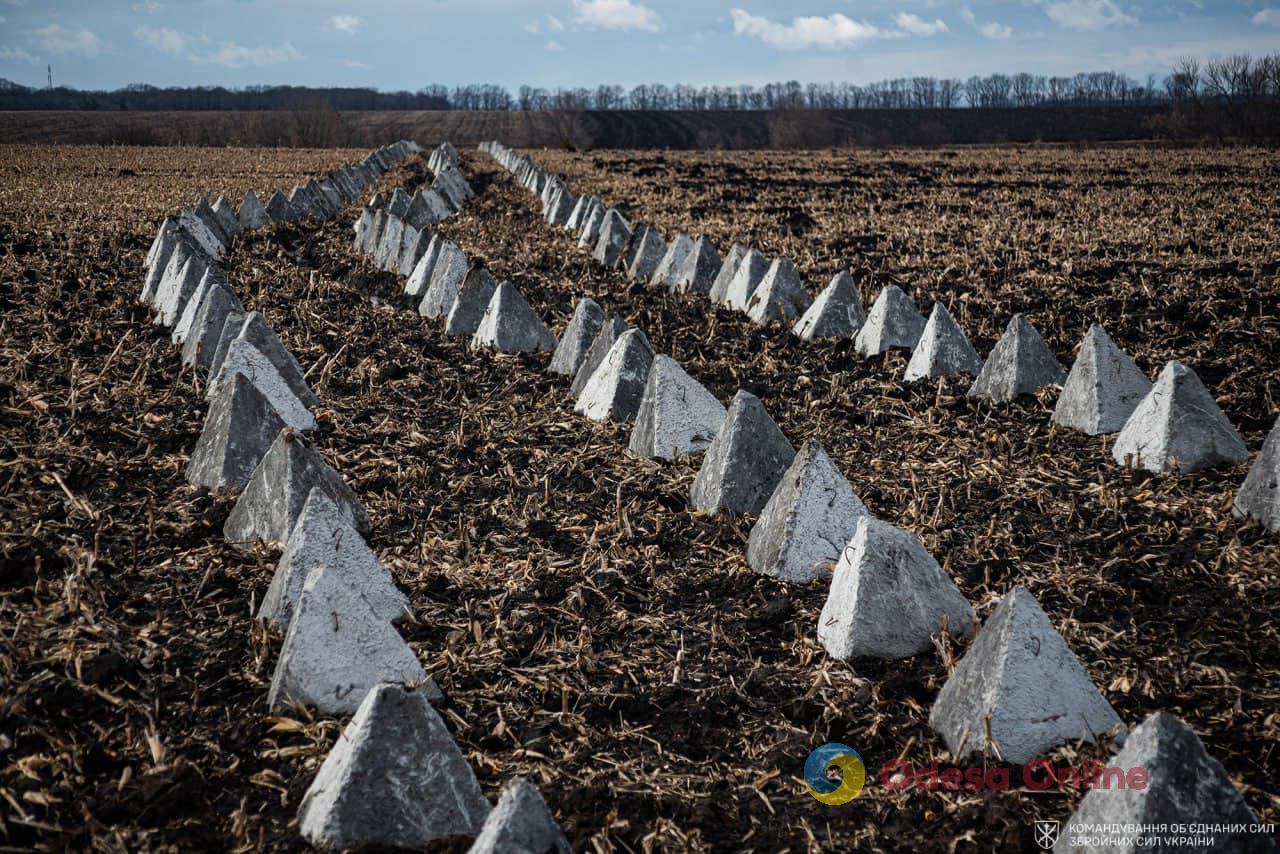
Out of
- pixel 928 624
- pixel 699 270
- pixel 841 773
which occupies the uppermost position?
pixel 699 270

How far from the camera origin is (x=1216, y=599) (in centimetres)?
389

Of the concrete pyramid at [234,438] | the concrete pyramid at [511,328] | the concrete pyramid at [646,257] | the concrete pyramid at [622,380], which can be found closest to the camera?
the concrete pyramid at [234,438]

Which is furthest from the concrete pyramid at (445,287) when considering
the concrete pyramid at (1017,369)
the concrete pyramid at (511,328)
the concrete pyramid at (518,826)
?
the concrete pyramid at (518,826)

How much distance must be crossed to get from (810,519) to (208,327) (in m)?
5.36

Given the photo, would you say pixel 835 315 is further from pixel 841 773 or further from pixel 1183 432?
pixel 841 773

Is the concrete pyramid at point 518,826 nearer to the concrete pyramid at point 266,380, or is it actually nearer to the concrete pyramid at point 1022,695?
the concrete pyramid at point 1022,695

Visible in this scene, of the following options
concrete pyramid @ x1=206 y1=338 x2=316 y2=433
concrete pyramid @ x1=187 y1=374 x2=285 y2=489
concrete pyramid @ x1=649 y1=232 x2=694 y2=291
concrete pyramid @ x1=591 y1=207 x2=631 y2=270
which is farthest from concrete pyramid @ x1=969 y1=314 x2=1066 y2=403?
concrete pyramid @ x1=591 y1=207 x2=631 y2=270

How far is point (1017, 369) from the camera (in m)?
6.53

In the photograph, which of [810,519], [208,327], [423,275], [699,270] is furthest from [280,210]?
[810,519]

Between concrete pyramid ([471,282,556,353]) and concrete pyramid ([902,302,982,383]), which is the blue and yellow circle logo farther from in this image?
concrete pyramid ([471,282,556,353])

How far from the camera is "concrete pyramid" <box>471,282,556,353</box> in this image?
7.98m

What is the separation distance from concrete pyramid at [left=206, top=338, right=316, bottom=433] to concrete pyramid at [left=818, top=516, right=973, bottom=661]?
153 inches

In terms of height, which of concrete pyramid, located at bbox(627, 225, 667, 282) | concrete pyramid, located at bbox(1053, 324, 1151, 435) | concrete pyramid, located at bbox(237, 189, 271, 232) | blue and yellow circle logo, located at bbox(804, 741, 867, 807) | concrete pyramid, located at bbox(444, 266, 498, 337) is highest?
concrete pyramid, located at bbox(237, 189, 271, 232)

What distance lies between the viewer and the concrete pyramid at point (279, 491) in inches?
166
